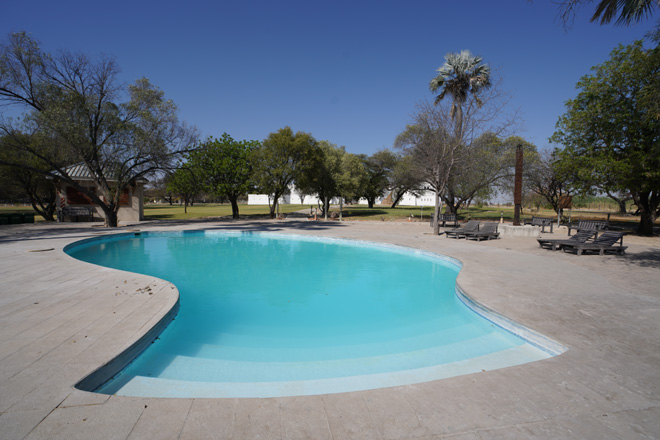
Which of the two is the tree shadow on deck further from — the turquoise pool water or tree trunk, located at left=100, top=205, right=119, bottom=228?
tree trunk, located at left=100, top=205, right=119, bottom=228

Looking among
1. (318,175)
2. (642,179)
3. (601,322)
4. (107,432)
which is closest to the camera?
(107,432)

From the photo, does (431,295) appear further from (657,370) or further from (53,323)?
(53,323)

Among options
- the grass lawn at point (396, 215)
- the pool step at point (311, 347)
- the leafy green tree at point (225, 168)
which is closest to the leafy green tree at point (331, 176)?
the grass lawn at point (396, 215)

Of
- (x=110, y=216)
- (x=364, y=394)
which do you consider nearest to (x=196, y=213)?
(x=110, y=216)

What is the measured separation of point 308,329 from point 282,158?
20137 millimetres

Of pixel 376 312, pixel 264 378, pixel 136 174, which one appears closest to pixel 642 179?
pixel 376 312

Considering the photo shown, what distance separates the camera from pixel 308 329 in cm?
613

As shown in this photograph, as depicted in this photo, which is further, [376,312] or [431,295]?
[431,295]

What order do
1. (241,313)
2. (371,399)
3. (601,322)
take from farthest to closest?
(241,313) → (601,322) → (371,399)

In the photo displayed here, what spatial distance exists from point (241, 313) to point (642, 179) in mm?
18484

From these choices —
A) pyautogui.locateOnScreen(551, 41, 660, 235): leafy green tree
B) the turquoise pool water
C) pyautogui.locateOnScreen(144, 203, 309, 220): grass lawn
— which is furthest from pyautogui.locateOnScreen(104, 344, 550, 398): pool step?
pyautogui.locateOnScreen(144, 203, 309, 220): grass lawn

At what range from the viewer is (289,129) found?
2475 centimetres

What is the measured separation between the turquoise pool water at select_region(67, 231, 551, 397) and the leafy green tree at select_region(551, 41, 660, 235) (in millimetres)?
11277

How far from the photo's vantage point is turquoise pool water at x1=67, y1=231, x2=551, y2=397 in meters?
3.98
